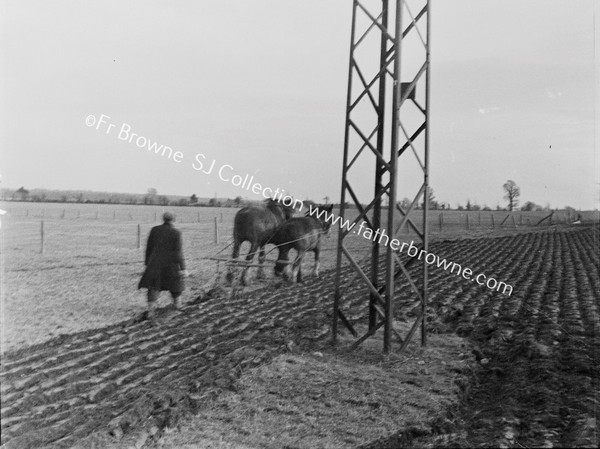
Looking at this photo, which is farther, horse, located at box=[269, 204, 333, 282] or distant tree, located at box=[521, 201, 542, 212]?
distant tree, located at box=[521, 201, 542, 212]

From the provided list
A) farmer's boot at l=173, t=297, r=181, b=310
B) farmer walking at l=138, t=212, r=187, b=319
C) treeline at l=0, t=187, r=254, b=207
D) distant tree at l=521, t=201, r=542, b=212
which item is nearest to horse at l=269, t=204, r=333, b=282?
treeline at l=0, t=187, r=254, b=207

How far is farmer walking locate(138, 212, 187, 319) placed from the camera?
26.7ft

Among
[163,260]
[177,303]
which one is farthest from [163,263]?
[177,303]

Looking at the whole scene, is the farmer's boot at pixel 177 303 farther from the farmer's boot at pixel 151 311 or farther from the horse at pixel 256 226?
the horse at pixel 256 226

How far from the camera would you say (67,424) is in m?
4.73

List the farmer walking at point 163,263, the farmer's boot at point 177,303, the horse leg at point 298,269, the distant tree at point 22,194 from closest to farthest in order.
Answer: the distant tree at point 22,194
the farmer walking at point 163,263
the farmer's boot at point 177,303
the horse leg at point 298,269

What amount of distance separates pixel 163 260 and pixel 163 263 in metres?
0.06

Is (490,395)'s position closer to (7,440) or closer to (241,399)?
(241,399)

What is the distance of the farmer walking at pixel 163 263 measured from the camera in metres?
8.15

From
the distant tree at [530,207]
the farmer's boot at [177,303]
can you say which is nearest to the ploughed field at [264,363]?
the farmer's boot at [177,303]

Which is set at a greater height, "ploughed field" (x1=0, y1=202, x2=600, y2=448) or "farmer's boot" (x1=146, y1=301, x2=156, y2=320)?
"farmer's boot" (x1=146, y1=301, x2=156, y2=320)

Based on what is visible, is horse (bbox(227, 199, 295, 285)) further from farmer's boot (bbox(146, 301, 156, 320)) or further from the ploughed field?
farmer's boot (bbox(146, 301, 156, 320))

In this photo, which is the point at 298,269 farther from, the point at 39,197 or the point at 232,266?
the point at 39,197

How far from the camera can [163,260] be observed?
8266 millimetres
